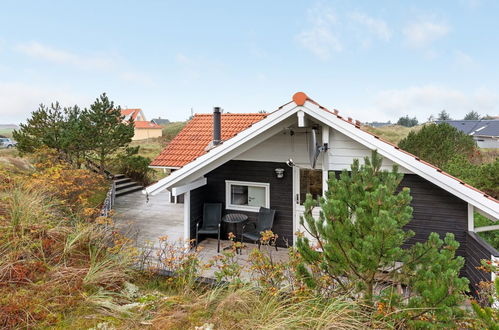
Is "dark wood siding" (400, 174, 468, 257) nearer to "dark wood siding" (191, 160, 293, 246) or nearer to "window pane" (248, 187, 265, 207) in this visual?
"dark wood siding" (191, 160, 293, 246)

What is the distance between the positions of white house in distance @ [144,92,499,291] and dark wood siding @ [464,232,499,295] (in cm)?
2

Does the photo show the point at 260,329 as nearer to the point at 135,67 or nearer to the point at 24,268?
the point at 24,268

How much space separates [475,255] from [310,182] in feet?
11.2

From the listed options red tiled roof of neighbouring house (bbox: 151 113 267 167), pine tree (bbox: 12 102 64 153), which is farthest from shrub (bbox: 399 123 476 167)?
pine tree (bbox: 12 102 64 153)

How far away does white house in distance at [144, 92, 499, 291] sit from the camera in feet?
18.0

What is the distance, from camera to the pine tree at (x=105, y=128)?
1531cm

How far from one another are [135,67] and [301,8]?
538 inches

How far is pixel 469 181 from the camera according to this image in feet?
32.7

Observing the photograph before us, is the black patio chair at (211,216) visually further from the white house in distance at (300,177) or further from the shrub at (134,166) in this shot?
the shrub at (134,166)

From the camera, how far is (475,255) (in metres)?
5.29

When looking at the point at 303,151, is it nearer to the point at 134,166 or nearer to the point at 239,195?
the point at 239,195

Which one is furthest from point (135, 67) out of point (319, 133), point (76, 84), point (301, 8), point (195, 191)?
point (319, 133)

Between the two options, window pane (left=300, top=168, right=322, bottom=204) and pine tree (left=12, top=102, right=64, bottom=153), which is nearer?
window pane (left=300, top=168, right=322, bottom=204)

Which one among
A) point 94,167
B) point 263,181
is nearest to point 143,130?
point 94,167
